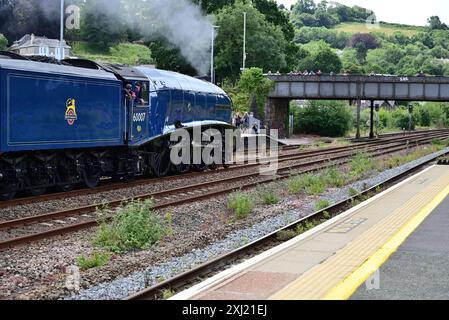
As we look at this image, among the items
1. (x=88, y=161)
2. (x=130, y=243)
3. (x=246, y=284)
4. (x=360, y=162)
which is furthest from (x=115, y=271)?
(x=360, y=162)

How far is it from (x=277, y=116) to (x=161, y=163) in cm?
3629

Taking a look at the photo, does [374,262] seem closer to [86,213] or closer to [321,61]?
[86,213]

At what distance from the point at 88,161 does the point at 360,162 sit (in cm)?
1207

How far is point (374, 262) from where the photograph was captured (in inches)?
329

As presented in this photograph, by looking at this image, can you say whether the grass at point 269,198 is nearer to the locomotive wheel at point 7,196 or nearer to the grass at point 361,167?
the locomotive wheel at point 7,196

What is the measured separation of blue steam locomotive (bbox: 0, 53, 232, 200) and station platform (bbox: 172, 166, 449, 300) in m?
7.43

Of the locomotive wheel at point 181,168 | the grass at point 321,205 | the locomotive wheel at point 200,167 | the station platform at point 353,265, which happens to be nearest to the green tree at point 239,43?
the locomotive wheel at point 200,167

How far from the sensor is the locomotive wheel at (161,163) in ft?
69.4

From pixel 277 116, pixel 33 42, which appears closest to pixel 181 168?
pixel 277 116

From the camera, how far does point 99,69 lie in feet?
59.9

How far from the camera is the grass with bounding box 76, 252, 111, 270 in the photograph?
29.9ft

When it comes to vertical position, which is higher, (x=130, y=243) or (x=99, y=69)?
(x=99, y=69)

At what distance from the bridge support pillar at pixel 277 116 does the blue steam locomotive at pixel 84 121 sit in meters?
32.4
